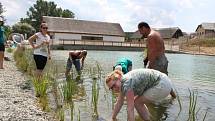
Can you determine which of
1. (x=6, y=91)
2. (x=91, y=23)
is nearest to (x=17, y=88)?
(x=6, y=91)

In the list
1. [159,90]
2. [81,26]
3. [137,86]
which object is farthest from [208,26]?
[137,86]

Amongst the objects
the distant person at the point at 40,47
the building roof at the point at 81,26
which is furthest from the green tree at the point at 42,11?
the distant person at the point at 40,47

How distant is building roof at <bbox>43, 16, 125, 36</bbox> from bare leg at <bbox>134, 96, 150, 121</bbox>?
76.2m

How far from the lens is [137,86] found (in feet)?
20.6

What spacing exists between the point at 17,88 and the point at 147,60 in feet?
11.6

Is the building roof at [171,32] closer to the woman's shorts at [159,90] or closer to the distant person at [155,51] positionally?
the distant person at [155,51]

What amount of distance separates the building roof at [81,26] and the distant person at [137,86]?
252ft

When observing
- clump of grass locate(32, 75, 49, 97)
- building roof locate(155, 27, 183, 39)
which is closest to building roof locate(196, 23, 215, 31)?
building roof locate(155, 27, 183, 39)

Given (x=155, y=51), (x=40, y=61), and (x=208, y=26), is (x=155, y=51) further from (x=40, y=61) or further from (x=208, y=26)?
(x=208, y=26)

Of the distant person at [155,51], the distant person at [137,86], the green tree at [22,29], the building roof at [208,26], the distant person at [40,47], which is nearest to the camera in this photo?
the distant person at [137,86]

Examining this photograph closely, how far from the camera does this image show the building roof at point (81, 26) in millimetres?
84125

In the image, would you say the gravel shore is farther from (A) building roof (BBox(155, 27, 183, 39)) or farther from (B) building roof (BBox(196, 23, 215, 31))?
(B) building roof (BBox(196, 23, 215, 31))

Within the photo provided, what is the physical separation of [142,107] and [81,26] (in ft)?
270

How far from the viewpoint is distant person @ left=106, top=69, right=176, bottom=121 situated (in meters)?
6.15
